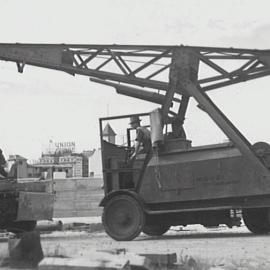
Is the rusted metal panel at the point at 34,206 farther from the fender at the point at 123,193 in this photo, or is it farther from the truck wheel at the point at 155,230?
the truck wheel at the point at 155,230

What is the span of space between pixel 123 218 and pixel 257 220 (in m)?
3.07

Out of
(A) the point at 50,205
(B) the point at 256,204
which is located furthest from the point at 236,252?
(A) the point at 50,205

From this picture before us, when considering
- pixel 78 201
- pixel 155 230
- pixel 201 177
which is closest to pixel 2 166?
pixel 155 230

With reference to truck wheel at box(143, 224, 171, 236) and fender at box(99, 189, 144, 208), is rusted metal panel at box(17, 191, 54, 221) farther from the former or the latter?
truck wheel at box(143, 224, 171, 236)

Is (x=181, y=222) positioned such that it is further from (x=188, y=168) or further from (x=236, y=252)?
(x=236, y=252)

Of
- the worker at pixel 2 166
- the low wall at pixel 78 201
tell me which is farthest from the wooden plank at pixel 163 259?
the low wall at pixel 78 201

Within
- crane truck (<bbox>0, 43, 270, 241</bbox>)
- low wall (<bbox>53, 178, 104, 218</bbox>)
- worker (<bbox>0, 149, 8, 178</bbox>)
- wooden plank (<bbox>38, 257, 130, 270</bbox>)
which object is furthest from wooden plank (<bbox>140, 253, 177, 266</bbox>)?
low wall (<bbox>53, 178, 104, 218</bbox>)

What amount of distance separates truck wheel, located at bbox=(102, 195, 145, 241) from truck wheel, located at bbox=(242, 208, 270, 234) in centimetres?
244

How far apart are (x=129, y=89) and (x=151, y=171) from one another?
2188 mm

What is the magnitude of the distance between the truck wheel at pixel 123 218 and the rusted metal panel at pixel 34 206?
2014mm

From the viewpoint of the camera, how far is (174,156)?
12219mm

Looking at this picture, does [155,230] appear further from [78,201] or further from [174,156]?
[78,201]

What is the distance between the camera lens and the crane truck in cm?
1169

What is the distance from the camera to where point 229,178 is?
38.3 feet
